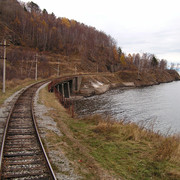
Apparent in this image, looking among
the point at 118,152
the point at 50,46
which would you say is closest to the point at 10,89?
the point at 118,152

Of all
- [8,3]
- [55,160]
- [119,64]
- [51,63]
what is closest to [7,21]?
[8,3]

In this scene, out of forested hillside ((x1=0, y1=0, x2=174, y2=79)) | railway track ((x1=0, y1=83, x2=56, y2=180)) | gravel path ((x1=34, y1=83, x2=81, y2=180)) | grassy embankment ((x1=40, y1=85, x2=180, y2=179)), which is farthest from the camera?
forested hillside ((x1=0, y1=0, x2=174, y2=79))

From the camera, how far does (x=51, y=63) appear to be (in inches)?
3004

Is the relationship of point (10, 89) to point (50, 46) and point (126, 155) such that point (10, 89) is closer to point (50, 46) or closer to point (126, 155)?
point (126, 155)

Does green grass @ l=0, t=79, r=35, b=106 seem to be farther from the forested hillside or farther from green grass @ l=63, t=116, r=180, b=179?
the forested hillside

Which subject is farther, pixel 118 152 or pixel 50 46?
pixel 50 46

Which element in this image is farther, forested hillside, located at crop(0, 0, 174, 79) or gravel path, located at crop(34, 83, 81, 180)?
forested hillside, located at crop(0, 0, 174, 79)

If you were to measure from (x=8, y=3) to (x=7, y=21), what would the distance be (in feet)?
64.3

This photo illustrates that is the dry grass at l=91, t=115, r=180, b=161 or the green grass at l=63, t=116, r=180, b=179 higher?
the dry grass at l=91, t=115, r=180, b=161

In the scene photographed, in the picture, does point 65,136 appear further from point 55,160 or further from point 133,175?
point 133,175

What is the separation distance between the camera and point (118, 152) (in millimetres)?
8461

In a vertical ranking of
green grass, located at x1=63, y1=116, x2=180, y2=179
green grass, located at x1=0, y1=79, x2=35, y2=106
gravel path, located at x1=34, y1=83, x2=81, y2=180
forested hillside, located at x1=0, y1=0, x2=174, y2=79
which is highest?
forested hillside, located at x1=0, y1=0, x2=174, y2=79

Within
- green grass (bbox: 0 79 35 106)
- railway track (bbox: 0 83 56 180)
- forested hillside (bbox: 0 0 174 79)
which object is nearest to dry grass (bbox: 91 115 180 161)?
railway track (bbox: 0 83 56 180)

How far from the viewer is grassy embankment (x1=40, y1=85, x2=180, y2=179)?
21.8ft
